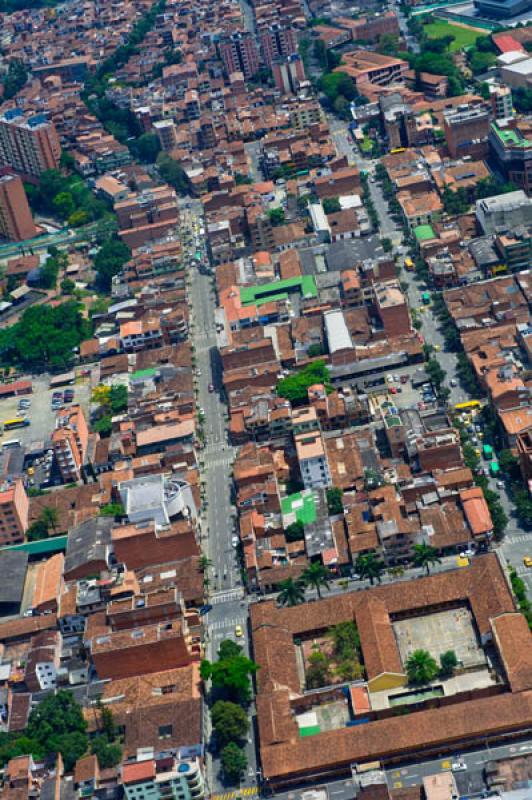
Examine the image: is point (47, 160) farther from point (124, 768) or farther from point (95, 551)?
point (124, 768)

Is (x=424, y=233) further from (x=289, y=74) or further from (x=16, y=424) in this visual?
(x=289, y=74)

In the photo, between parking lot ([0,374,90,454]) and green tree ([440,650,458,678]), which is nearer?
green tree ([440,650,458,678])

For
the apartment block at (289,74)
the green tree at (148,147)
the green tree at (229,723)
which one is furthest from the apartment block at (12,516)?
the apartment block at (289,74)

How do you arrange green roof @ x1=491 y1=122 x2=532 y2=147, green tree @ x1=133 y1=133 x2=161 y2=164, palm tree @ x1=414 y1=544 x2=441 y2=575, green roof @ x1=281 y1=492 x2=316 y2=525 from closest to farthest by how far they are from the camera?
1. palm tree @ x1=414 y1=544 x2=441 y2=575
2. green roof @ x1=281 y1=492 x2=316 y2=525
3. green roof @ x1=491 y1=122 x2=532 y2=147
4. green tree @ x1=133 y1=133 x2=161 y2=164

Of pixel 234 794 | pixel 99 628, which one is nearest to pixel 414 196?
pixel 99 628

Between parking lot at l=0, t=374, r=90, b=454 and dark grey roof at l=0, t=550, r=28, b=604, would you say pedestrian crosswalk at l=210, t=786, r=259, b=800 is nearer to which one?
dark grey roof at l=0, t=550, r=28, b=604

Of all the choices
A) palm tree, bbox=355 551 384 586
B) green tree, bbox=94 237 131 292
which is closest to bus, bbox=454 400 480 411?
palm tree, bbox=355 551 384 586

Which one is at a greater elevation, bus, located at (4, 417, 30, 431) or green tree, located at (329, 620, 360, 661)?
green tree, located at (329, 620, 360, 661)

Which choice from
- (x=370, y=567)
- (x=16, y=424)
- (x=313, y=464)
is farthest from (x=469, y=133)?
(x=370, y=567)
